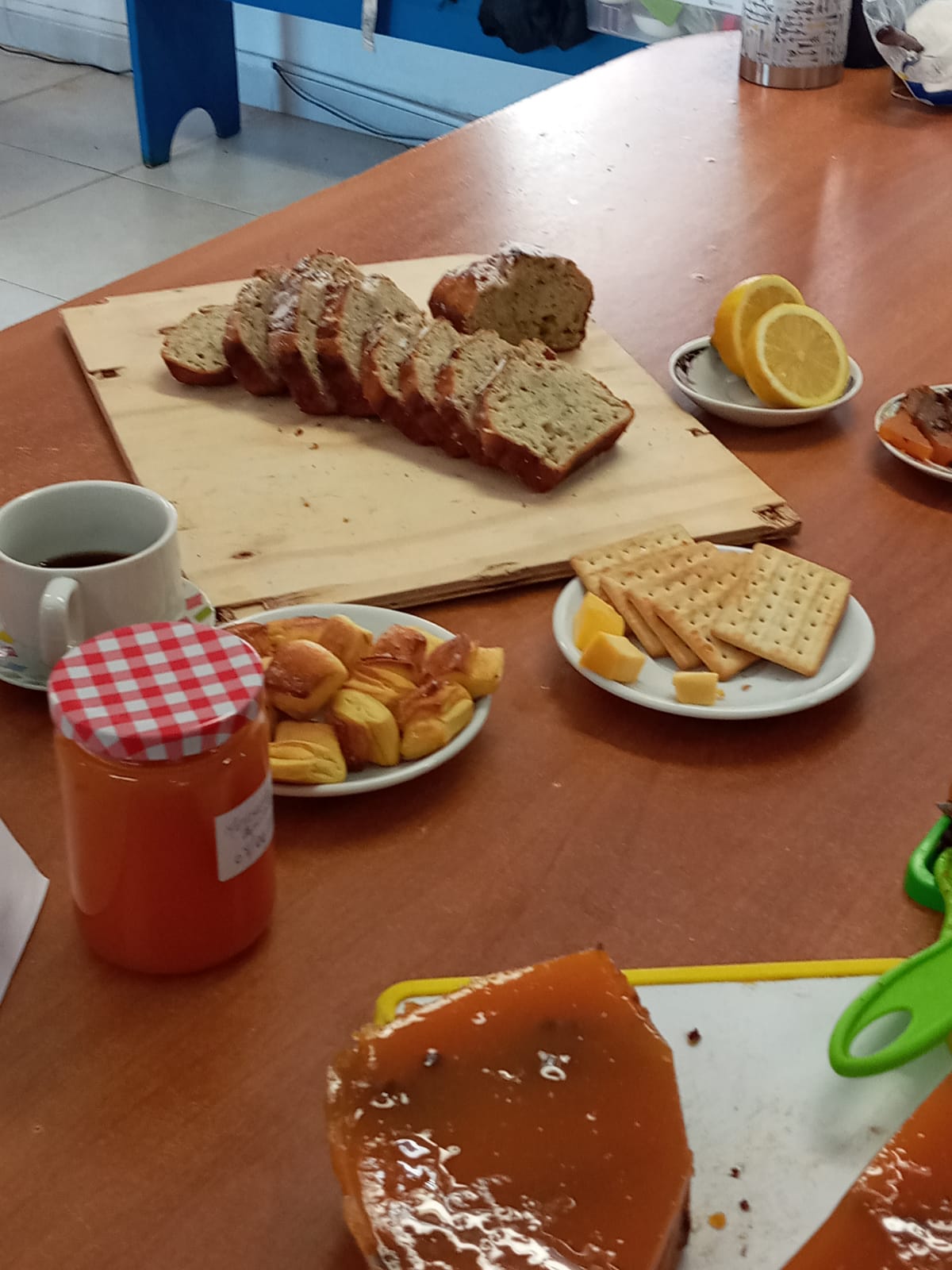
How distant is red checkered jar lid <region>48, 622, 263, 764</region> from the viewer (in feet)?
2.04

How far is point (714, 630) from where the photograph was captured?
3.16ft

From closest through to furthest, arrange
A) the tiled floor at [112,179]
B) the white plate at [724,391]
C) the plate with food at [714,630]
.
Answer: the plate with food at [714,630], the white plate at [724,391], the tiled floor at [112,179]

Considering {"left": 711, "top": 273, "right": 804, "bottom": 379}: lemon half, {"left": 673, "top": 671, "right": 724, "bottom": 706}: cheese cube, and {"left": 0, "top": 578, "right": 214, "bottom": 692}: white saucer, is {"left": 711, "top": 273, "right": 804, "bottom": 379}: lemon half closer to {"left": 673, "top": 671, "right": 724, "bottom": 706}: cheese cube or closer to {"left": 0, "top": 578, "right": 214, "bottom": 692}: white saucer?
{"left": 673, "top": 671, "right": 724, "bottom": 706}: cheese cube

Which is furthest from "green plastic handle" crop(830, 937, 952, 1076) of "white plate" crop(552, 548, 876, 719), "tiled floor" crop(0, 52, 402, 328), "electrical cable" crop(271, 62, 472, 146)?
"electrical cable" crop(271, 62, 472, 146)

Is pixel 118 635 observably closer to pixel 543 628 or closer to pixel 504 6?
pixel 543 628

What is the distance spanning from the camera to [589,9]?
135 inches

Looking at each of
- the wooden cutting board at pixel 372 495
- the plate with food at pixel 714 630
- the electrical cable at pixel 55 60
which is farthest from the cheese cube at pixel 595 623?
the electrical cable at pixel 55 60

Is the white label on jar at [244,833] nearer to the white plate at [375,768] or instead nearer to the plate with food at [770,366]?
the white plate at [375,768]

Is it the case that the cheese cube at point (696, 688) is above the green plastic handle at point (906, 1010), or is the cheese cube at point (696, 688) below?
below

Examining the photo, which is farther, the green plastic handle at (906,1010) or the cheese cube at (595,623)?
the cheese cube at (595,623)

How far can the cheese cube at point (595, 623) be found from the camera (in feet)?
3.16

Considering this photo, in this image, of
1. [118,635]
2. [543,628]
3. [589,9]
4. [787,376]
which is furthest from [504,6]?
[118,635]

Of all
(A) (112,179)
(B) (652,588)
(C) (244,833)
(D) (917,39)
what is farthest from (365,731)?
(A) (112,179)

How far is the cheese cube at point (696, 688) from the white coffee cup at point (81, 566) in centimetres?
35
